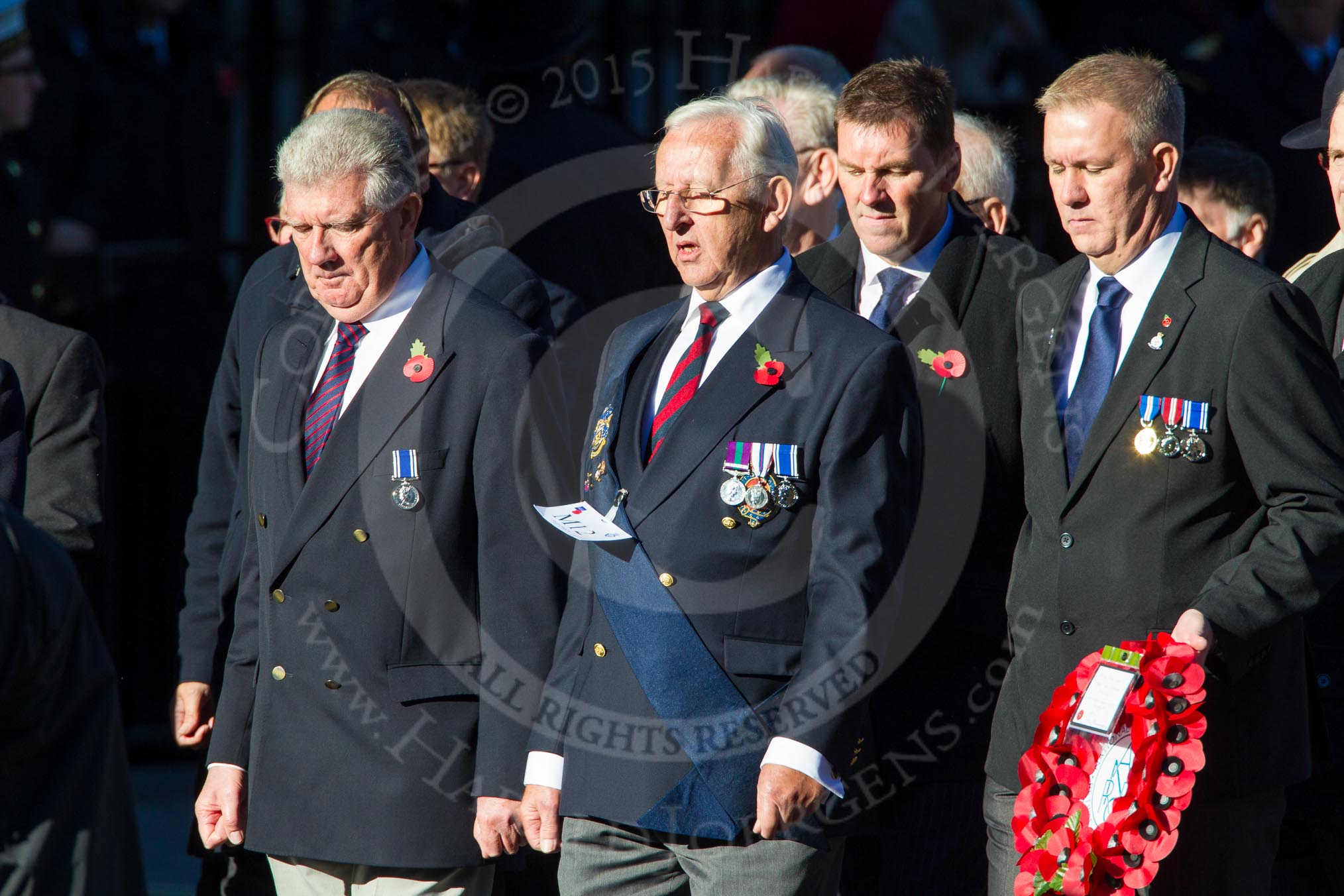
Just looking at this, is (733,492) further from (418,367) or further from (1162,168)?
(1162,168)

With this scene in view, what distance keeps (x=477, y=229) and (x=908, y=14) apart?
127 inches

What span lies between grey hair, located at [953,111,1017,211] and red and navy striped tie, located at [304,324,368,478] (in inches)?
73.4

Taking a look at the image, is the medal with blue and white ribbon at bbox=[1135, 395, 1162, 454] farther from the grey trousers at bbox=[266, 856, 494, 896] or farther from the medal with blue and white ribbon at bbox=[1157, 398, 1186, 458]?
the grey trousers at bbox=[266, 856, 494, 896]

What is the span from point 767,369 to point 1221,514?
0.86 metres

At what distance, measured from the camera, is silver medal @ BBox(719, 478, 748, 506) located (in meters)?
3.28

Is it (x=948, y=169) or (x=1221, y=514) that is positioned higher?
(x=948, y=169)

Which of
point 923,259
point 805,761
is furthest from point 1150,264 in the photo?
point 805,761

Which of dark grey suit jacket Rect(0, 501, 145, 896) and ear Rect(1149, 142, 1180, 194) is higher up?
ear Rect(1149, 142, 1180, 194)

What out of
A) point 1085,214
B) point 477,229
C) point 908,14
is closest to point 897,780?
point 1085,214

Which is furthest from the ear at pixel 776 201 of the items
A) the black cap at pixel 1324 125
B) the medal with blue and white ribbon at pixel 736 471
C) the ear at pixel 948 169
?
the black cap at pixel 1324 125

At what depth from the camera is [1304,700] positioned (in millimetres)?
3350

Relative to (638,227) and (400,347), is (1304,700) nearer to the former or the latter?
(400,347)

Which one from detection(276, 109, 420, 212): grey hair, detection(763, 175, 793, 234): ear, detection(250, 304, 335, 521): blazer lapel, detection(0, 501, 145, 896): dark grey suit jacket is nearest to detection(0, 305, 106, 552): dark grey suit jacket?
detection(250, 304, 335, 521): blazer lapel

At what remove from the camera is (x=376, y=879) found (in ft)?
11.7
